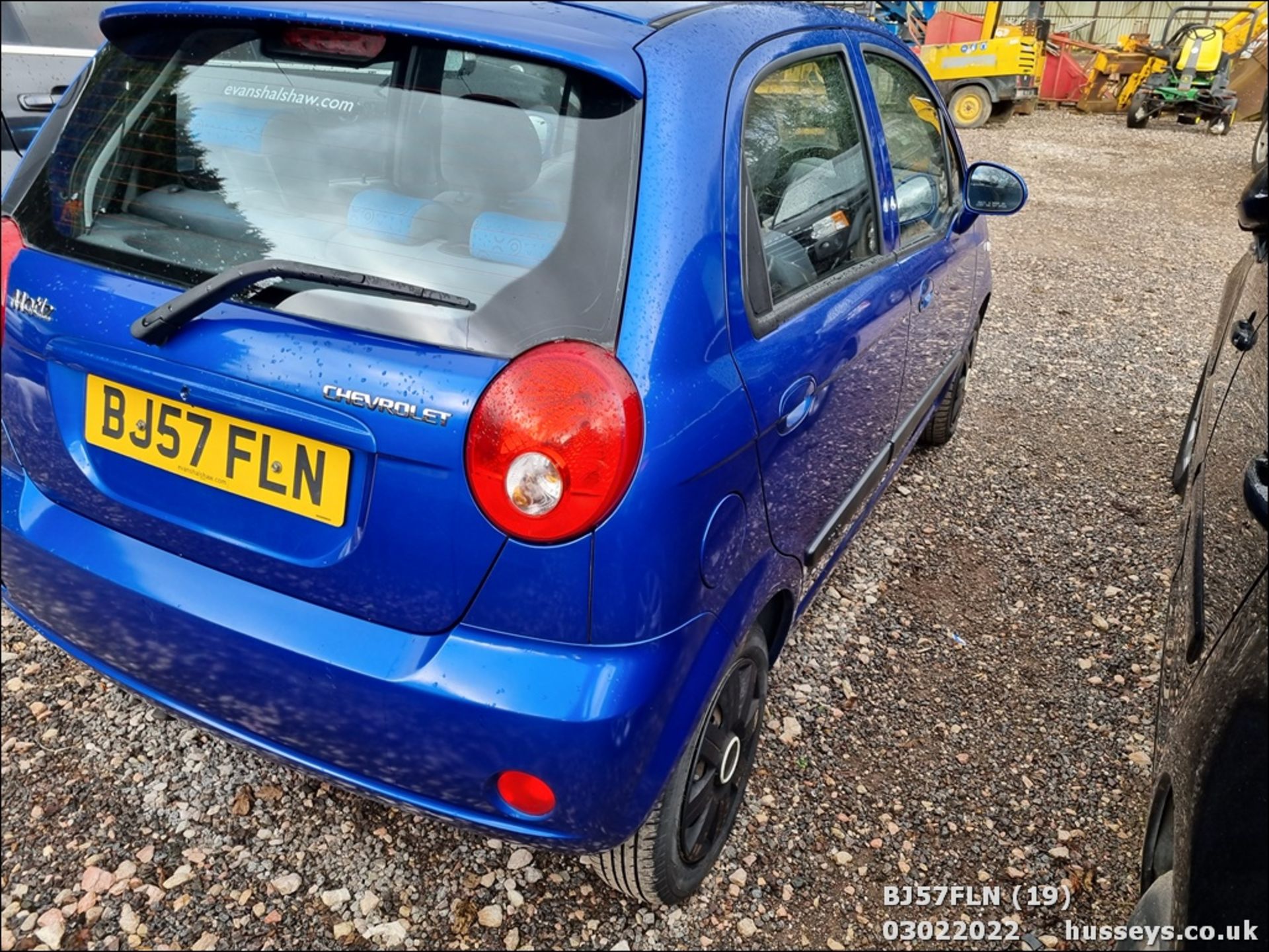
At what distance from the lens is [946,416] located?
12.9 ft

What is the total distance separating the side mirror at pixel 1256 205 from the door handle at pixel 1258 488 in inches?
49.5

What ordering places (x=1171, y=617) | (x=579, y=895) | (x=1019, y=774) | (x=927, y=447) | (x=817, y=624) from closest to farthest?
(x=579, y=895) < (x=1171, y=617) < (x=1019, y=774) < (x=817, y=624) < (x=927, y=447)

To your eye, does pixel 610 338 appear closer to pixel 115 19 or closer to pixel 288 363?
pixel 288 363

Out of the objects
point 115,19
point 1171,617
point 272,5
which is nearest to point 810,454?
point 1171,617

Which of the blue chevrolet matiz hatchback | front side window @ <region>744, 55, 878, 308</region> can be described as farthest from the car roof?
front side window @ <region>744, 55, 878, 308</region>

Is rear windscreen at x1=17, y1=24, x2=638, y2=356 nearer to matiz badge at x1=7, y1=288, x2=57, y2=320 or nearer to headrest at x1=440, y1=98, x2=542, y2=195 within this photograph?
headrest at x1=440, y1=98, x2=542, y2=195

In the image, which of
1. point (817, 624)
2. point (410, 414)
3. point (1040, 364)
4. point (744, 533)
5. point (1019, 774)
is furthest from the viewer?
point (1040, 364)

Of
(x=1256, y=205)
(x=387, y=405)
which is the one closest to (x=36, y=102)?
(x=387, y=405)

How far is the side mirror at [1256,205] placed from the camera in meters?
2.45

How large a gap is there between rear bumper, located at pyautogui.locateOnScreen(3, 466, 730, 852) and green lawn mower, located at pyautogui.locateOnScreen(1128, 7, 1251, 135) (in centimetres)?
1642

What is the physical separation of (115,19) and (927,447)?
346cm

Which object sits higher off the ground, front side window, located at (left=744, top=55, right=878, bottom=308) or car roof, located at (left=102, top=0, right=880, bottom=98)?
car roof, located at (left=102, top=0, right=880, bottom=98)

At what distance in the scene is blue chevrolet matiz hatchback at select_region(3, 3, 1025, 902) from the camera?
1328 millimetres

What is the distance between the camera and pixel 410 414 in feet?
4.24
